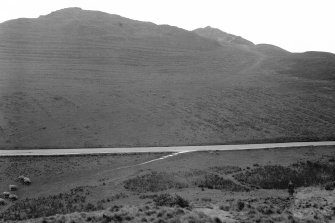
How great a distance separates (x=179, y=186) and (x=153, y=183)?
2.34m

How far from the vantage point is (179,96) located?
237 feet

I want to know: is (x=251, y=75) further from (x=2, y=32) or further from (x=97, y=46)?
(x=2, y=32)

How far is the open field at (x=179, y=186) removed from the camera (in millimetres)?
24047

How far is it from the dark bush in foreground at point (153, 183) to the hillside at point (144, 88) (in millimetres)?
14078

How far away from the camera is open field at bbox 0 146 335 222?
24.0 meters

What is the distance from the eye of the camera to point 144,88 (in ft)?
247

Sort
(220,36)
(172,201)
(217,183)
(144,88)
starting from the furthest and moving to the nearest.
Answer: (220,36), (144,88), (217,183), (172,201)

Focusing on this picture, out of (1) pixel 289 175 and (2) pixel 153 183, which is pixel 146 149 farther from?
(1) pixel 289 175

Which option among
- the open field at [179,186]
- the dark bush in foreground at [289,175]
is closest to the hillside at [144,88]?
the open field at [179,186]

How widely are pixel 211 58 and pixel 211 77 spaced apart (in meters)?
19.3

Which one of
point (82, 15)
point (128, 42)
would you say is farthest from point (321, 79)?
point (82, 15)

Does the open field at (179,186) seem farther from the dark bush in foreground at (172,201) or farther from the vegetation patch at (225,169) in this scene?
the vegetation patch at (225,169)

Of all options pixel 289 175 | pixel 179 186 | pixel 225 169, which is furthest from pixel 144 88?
pixel 179 186

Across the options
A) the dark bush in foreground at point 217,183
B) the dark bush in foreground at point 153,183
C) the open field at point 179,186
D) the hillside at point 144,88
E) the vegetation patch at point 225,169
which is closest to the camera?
the open field at point 179,186
